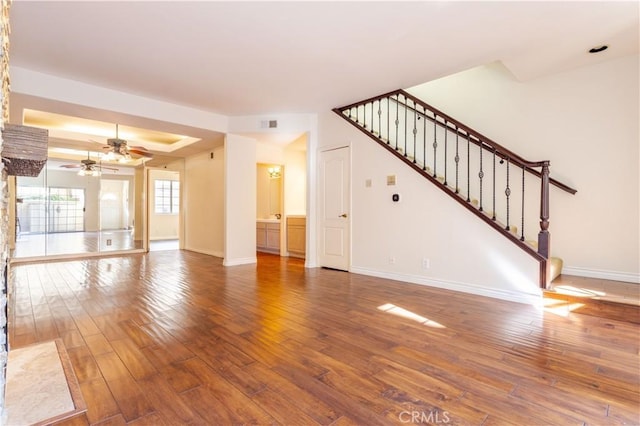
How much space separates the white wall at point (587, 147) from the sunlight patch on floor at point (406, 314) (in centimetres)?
252

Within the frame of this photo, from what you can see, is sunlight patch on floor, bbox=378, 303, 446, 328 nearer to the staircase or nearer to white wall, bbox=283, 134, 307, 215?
the staircase

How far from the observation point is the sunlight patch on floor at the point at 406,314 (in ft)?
9.07

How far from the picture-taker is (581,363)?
204 centimetres

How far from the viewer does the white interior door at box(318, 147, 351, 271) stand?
5.31 meters

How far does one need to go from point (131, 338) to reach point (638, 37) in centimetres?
573

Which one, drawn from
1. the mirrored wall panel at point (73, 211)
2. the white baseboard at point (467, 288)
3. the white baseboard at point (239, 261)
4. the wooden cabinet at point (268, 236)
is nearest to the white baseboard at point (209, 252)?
the white baseboard at point (239, 261)

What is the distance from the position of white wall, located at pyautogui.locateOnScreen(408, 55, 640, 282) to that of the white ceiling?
0.29 meters

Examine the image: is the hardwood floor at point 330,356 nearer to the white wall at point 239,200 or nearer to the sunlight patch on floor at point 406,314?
the sunlight patch on floor at point 406,314

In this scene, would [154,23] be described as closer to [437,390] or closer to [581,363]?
[437,390]

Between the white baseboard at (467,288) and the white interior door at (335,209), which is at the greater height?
the white interior door at (335,209)

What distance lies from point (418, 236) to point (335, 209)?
1661mm

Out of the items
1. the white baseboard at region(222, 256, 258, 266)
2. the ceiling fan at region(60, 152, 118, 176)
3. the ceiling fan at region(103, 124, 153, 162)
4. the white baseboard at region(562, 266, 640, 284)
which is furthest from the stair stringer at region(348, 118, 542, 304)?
the ceiling fan at region(60, 152, 118, 176)

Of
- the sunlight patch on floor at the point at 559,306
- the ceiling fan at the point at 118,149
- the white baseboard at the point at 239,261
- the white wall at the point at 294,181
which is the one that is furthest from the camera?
the white wall at the point at 294,181

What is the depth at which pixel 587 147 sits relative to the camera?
3807 mm
